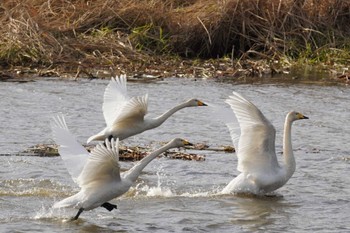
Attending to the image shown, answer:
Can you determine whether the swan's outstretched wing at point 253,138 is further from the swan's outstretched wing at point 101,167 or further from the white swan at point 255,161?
the swan's outstretched wing at point 101,167

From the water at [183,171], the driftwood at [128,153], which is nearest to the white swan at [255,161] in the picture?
the water at [183,171]

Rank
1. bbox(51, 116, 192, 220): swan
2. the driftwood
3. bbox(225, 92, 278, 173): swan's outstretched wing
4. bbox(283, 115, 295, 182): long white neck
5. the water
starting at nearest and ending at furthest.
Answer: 1. bbox(51, 116, 192, 220): swan
2. the water
3. bbox(225, 92, 278, 173): swan's outstretched wing
4. bbox(283, 115, 295, 182): long white neck
5. the driftwood

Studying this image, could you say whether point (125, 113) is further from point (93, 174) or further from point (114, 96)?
point (93, 174)

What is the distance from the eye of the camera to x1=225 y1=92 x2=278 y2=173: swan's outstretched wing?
10.1 meters

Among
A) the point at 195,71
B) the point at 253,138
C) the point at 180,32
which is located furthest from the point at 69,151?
the point at 180,32

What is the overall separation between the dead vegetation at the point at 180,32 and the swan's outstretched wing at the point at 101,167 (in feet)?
32.3

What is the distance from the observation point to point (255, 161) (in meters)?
10.5

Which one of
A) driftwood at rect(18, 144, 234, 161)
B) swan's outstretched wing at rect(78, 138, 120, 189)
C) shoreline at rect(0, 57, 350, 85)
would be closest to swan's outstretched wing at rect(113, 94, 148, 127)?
driftwood at rect(18, 144, 234, 161)

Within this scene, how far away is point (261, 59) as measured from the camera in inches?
790

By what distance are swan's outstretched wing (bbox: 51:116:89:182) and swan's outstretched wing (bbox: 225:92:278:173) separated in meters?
1.69

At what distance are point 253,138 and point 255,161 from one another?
0.27 m

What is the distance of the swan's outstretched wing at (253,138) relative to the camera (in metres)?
10.1

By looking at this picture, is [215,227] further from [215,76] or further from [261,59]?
[261,59]

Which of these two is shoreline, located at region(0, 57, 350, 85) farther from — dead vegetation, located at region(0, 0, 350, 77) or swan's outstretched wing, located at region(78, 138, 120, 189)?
swan's outstretched wing, located at region(78, 138, 120, 189)
